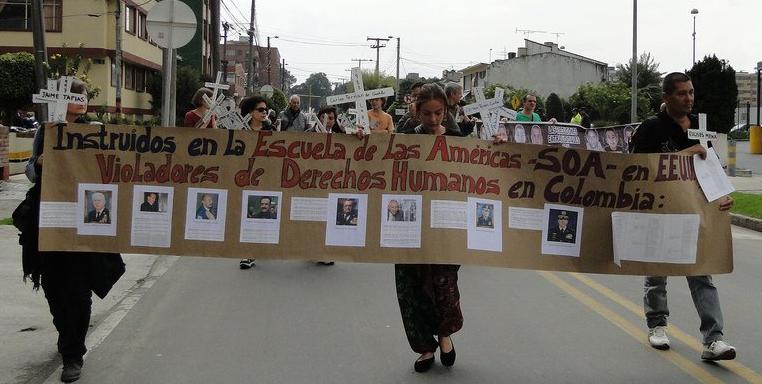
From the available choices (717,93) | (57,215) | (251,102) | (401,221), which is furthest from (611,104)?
(57,215)

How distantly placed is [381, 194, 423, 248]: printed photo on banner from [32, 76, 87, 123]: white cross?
1946mm

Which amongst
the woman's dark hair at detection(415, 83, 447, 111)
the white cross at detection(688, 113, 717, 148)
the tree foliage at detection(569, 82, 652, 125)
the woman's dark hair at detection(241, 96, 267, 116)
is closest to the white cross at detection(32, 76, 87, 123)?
the woman's dark hair at detection(415, 83, 447, 111)

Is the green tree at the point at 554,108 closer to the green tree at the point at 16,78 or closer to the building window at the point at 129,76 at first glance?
the building window at the point at 129,76

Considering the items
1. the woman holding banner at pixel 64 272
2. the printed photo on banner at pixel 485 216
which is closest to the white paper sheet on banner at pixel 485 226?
the printed photo on banner at pixel 485 216

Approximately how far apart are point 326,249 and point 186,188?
902mm

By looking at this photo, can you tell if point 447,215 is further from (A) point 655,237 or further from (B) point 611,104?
(B) point 611,104

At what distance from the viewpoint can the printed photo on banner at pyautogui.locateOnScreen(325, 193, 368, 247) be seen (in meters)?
5.06

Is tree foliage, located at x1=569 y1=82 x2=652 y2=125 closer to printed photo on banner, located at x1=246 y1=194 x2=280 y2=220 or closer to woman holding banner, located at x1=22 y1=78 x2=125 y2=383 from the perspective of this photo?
printed photo on banner, located at x1=246 y1=194 x2=280 y2=220

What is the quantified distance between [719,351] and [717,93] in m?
49.2

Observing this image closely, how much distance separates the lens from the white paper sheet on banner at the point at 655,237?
17.0 ft

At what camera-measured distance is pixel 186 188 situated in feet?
16.8

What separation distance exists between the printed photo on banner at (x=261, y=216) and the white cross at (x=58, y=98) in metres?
1.18

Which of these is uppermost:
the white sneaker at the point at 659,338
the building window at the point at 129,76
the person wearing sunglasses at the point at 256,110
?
the building window at the point at 129,76

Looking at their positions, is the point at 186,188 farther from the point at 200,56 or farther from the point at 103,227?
the point at 200,56
